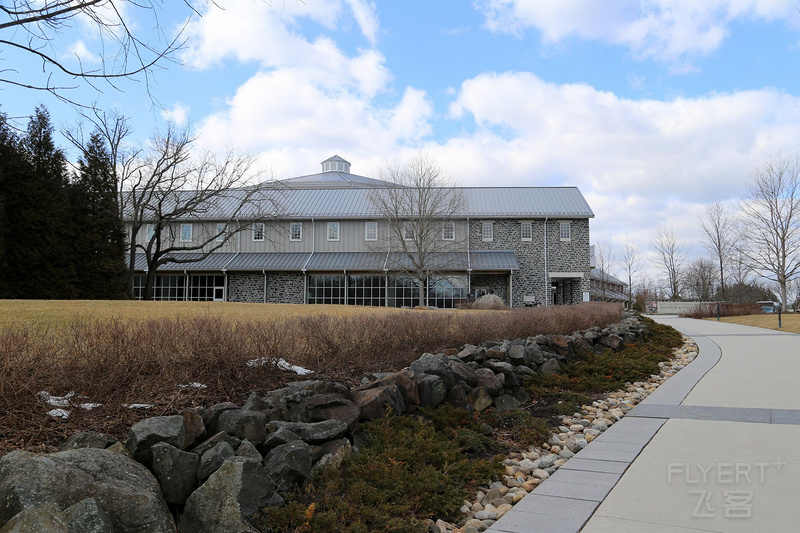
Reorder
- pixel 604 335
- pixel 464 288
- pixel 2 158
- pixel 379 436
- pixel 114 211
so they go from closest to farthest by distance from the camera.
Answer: pixel 379 436 → pixel 604 335 → pixel 2 158 → pixel 114 211 → pixel 464 288

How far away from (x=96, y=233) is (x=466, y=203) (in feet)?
71.8

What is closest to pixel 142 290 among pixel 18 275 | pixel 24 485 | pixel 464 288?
pixel 18 275

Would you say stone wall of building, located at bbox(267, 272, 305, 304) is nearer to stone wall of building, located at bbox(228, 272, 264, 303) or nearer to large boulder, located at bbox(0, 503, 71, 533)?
stone wall of building, located at bbox(228, 272, 264, 303)

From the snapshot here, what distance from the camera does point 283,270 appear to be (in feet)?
118

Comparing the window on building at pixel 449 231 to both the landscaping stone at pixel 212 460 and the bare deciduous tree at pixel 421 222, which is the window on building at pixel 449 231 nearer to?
the bare deciduous tree at pixel 421 222

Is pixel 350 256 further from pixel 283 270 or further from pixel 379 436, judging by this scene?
pixel 379 436

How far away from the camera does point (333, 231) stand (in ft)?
A: 123

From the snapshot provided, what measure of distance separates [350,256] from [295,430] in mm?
32404

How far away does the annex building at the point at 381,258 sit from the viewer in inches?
1399

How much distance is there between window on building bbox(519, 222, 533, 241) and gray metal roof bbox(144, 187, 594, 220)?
25.0 inches

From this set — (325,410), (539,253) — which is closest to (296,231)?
(539,253)

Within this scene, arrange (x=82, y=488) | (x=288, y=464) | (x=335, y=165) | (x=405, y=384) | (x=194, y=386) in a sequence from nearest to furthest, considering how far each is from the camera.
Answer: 1. (x=82, y=488)
2. (x=288, y=464)
3. (x=194, y=386)
4. (x=405, y=384)
5. (x=335, y=165)

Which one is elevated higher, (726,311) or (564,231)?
(564,231)

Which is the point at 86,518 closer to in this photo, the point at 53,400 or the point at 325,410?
the point at 53,400
